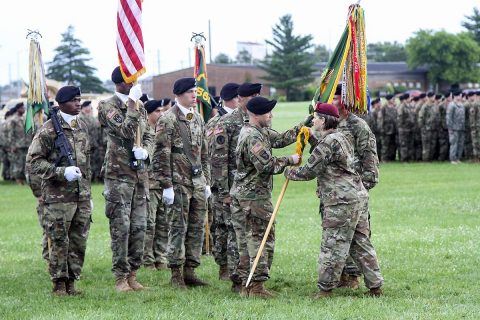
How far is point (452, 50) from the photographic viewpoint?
8381cm

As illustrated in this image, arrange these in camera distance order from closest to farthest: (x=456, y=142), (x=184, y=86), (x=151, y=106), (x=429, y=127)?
(x=184, y=86) → (x=151, y=106) → (x=456, y=142) → (x=429, y=127)

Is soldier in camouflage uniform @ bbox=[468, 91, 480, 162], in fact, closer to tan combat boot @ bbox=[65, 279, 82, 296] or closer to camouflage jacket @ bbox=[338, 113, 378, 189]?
camouflage jacket @ bbox=[338, 113, 378, 189]

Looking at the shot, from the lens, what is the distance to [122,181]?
979cm

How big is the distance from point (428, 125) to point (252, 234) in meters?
19.5

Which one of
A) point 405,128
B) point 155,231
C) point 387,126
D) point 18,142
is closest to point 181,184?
point 155,231

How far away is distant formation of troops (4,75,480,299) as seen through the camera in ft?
29.7

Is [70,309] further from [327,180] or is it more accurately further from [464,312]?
[464,312]

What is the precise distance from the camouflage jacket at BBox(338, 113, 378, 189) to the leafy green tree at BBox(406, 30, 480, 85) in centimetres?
7713

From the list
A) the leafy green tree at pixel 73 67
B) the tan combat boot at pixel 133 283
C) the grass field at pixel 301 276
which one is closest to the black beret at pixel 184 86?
the tan combat boot at pixel 133 283

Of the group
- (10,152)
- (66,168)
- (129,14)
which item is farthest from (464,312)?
(10,152)

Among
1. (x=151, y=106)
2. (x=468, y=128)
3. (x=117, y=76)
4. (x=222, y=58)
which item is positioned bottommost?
(x=468, y=128)

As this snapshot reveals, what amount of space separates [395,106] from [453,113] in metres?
2.61

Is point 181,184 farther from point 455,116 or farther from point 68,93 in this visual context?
point 455,116

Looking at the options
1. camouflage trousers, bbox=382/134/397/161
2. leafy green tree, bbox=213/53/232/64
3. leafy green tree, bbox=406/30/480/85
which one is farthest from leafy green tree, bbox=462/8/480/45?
camouflage trousers, bbox=382/134/397/161
